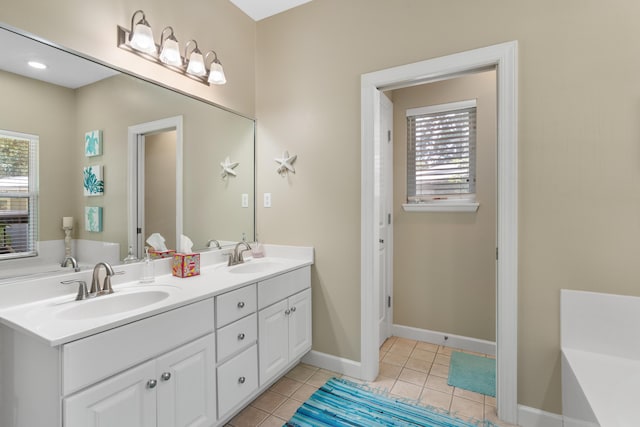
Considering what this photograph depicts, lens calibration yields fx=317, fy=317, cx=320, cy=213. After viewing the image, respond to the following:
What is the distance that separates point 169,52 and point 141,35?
176mm

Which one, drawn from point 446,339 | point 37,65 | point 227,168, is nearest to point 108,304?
point 37,65

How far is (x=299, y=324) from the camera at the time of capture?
219 centimetres

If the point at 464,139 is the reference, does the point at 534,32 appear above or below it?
above

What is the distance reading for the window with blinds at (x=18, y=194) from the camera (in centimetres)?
130

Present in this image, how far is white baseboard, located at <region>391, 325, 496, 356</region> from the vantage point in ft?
8.35

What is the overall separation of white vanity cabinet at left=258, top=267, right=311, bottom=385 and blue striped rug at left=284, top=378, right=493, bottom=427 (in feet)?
0.92

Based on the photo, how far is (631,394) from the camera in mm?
1292

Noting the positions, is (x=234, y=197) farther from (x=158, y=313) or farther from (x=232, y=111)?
(x=158, y=313)

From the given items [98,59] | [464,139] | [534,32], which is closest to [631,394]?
[534,32]

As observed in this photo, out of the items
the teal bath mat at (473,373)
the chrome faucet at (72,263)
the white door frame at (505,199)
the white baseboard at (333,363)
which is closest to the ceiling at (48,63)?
the chrome faucet at (72,263)

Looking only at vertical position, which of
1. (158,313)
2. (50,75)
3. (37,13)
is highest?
(37,13)

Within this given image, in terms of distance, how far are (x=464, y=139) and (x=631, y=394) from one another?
75.2 inches

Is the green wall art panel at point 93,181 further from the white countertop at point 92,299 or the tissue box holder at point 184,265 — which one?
the tissue box holder at point 184,265

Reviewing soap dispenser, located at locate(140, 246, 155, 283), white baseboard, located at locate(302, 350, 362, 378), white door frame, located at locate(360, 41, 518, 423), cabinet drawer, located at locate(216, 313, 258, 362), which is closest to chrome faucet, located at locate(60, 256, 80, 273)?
soap dispenser, located at locate(140, 246, 155, 283)
